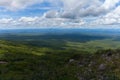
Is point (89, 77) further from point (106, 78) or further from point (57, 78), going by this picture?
point (57, 78)

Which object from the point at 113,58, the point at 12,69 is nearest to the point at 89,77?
the point at 113,58

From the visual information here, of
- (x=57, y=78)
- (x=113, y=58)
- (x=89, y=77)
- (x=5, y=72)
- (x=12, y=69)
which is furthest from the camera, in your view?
(x=12, y=69)

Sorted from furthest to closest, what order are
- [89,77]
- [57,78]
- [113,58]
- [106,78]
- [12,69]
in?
[12,69]
[113,58]
[57,78]
[89,77]
[106,78]

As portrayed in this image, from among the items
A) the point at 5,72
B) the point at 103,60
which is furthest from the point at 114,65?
the point at 5,72

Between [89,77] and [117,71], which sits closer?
[89,77]

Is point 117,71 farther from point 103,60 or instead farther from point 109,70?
point 103,60

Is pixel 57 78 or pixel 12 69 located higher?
pixel 57 78

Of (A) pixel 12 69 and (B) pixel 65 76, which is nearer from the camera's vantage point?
(B) pixel 65 76

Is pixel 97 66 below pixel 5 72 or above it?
above

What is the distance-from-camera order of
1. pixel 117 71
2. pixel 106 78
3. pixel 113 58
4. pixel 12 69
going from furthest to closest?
pixel 12 69, pixel 113 58, pixel 117 71, pixel 106 78
